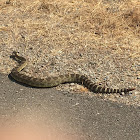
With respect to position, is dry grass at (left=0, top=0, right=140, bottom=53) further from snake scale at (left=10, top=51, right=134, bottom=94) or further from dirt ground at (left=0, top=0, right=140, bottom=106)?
snake scale at (left=10, top=51, right=134, bottom=94)

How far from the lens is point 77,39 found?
10.4 metres

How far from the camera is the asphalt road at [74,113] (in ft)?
19.0

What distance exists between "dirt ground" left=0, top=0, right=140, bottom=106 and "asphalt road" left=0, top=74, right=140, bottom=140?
0.47 m

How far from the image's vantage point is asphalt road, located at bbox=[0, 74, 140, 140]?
5796 millimetres

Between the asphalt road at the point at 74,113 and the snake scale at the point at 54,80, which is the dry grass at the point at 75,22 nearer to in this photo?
the snake scale at the point at 54,80

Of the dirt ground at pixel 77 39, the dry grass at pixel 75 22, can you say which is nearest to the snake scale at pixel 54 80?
the dirt ground at pixel 77 39

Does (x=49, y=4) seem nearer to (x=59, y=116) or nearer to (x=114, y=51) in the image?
(x=114, y=51)

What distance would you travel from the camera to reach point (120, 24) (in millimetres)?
11227

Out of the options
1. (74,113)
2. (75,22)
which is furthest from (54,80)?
(75,22)

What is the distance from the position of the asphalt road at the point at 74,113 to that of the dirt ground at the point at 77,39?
0.47 m

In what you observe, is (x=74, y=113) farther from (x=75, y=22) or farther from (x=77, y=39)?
(x=75, y=22)

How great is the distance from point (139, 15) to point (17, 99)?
6.69 metres

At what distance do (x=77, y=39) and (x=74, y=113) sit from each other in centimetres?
447

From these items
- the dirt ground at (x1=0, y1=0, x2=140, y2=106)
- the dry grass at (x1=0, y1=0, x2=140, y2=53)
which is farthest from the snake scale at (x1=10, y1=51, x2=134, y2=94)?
the dry grass at (x1=0, y1=0, x2=140, y2=53)
